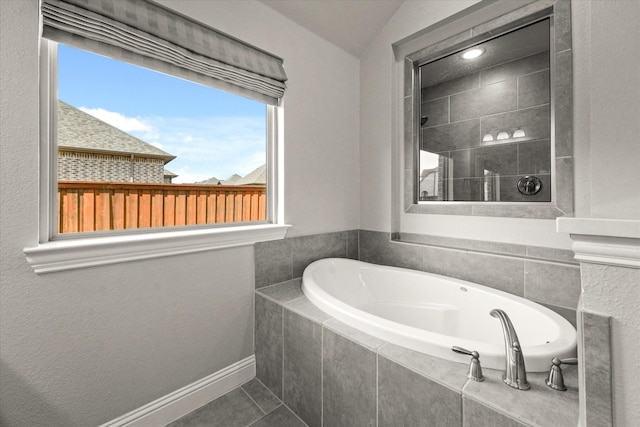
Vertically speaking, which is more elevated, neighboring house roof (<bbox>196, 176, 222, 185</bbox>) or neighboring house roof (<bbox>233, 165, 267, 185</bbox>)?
neighboring house roof (<bbox>233, 165, 267, 185</bbox>)

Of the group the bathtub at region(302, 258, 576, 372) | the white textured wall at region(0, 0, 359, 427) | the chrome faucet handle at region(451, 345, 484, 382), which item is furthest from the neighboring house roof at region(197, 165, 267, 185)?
the chrome faucet handle at region(451, 345, 484, 382)

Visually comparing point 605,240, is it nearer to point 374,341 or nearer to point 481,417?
point 481,417

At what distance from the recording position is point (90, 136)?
4.65 ft

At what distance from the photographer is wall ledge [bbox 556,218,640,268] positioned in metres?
0.63

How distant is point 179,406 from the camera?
157cm

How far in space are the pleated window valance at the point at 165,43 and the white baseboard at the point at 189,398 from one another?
1.72 metres

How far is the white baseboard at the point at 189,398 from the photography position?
1432 millimetres

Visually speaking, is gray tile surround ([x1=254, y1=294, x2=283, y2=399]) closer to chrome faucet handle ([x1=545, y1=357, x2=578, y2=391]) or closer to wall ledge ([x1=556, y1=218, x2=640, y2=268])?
chrome faucet handle ([x1=545, y1=357, x2=578, y2=391])

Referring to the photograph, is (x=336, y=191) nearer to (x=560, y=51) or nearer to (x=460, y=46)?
(x=460, y=46)

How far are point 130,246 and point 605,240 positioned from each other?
5.64ft

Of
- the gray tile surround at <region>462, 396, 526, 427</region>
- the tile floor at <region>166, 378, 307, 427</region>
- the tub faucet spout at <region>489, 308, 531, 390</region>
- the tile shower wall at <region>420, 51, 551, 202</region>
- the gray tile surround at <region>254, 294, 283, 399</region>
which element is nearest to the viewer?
the gray tile surround at <region>462, 396, 526, 427</region>

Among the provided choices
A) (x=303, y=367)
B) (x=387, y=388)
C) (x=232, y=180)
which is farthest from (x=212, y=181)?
(x=387, y=388)

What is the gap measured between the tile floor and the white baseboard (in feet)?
0.11

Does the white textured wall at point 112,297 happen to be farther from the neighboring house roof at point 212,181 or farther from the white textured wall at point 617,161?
the white textured wall at point 617,161
